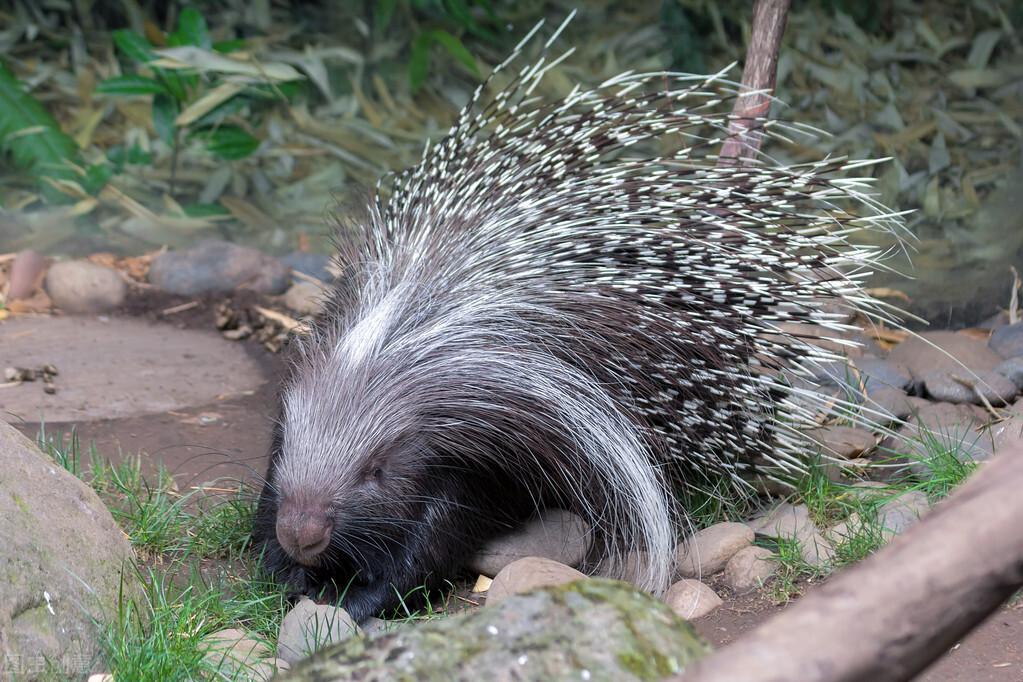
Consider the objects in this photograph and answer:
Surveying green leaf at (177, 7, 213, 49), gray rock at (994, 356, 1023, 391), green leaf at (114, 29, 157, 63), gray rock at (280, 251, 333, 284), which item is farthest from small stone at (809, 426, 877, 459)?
green leaf at (114, 29, 157, 63)

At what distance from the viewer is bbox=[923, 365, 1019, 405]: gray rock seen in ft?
11.0

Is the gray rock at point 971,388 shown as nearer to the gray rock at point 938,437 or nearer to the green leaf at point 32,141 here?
the gray rock at point 938,437

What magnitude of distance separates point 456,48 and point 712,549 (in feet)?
12.2

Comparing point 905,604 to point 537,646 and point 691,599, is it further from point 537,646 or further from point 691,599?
point 691,599

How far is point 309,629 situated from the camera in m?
2.17

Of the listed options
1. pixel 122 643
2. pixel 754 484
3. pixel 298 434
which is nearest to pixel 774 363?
pixel 754 484

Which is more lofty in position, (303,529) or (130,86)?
(130,86)

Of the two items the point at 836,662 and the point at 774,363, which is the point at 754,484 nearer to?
the point at 774,363

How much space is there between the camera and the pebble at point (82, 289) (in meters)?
4.51

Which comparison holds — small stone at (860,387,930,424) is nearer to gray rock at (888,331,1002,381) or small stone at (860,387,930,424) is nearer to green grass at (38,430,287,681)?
gray rock at (888,331,1002,381)

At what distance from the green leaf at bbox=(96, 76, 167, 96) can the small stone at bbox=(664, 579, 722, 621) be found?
12.4 feet

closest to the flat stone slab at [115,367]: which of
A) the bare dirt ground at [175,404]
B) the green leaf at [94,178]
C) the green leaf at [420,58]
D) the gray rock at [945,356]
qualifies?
the bare dirt ground at [175,404]

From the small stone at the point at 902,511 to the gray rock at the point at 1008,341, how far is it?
1.32 meters

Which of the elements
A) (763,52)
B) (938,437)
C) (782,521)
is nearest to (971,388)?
(938,437)
